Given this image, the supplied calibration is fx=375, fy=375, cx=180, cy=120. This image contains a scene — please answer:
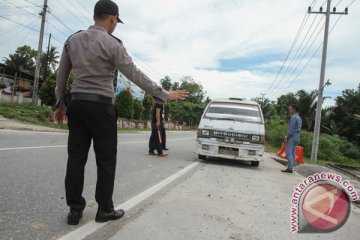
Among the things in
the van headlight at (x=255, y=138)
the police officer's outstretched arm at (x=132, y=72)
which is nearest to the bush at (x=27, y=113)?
the van headlight at (x=255, y=138)

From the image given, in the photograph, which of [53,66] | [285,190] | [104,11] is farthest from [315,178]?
[53,66]

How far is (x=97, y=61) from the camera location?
350 centimetres

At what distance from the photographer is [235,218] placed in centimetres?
426

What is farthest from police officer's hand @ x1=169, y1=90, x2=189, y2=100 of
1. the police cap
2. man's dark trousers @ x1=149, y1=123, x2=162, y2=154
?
man's dark trousers @ x1=149, y1=123, x2=162, y2=154

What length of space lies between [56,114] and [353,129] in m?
45.8

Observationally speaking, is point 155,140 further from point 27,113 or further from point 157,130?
point 27,113

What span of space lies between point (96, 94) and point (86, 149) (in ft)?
1.84

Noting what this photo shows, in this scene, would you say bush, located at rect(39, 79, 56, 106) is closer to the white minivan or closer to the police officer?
the white minivan

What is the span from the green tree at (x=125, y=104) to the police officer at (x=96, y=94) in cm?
3082

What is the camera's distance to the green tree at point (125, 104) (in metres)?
34.4

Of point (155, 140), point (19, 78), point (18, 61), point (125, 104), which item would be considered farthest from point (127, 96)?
point (18, 61)

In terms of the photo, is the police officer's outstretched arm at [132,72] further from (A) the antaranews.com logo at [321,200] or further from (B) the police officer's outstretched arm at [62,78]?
(A) the antaranews.com logo at [321,200]

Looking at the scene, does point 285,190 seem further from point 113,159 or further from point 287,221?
point 113,159

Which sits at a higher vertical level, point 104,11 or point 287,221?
point 104,11
